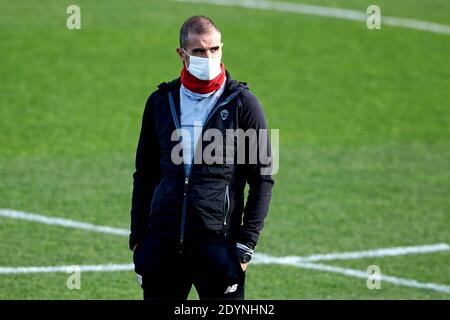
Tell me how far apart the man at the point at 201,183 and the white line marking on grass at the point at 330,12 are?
12.2 m

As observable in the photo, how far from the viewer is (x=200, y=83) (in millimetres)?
6016

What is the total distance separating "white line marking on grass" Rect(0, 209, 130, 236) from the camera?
10.1 metres

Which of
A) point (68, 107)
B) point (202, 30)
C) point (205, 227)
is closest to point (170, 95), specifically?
point (202, 30)

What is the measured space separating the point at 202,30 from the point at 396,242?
4650mm

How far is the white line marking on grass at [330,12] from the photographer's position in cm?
1783

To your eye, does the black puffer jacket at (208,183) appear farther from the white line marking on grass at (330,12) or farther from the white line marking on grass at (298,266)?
the white line marking on grass at (330,12)

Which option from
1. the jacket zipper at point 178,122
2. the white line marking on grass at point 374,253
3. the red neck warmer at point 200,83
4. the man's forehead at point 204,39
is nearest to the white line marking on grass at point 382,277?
the white line marking on grass at point 374,253

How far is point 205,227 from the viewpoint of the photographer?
597 centimetres

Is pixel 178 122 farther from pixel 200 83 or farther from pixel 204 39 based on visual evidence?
pixel 204 39

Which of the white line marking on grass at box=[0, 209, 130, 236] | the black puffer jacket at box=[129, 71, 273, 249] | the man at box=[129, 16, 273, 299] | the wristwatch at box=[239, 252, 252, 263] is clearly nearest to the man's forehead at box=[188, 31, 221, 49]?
the man at box=[129, 16, 273, 299]

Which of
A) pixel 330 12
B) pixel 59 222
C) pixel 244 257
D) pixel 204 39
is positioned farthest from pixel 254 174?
pixel 330 12

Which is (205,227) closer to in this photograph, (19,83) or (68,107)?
(68,107)

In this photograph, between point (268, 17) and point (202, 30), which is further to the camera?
point (268, 17)

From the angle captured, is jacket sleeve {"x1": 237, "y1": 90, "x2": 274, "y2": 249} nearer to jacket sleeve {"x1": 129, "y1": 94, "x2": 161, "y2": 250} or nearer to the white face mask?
the white face mask
